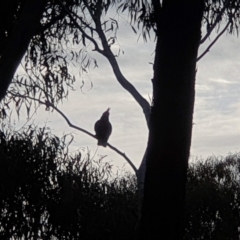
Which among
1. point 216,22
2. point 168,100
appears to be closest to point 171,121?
point 168,100

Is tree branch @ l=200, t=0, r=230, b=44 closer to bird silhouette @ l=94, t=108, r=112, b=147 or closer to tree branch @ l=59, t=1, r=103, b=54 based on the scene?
tree branch @ l=59, t=1, r=103, b=54

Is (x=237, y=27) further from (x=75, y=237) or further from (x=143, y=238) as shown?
(x=143, y=238)

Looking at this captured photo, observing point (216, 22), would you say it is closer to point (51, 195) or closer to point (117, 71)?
point (117, 71)

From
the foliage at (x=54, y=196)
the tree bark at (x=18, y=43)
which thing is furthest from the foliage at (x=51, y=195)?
the tree bark at (x=18, y=43)

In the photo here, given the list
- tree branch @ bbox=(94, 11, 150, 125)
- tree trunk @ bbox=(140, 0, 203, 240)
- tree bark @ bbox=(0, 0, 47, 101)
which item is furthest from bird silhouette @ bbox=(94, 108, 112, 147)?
tree trunk @ bbox=(140, 0, 203, 240)

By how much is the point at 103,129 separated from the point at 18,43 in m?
3.69

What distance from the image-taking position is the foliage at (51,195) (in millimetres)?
5633

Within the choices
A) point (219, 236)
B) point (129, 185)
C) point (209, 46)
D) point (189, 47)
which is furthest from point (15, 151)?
point (189, 47)

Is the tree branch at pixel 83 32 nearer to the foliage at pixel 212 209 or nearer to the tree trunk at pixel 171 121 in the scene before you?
the foliage at pixel 212 209

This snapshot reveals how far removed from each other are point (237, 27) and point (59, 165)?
2105 mm

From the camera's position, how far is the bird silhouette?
6270 mm

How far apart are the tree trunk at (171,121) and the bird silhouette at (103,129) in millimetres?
3482

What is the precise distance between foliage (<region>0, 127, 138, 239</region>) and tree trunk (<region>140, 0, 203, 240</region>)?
3185mm

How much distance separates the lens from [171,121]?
263 centimetres
